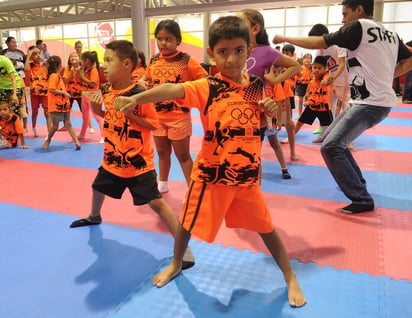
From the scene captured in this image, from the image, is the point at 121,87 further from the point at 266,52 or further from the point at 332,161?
the point at 332,161

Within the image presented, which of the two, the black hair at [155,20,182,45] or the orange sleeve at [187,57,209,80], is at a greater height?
the black hair at [155,20,182,45]

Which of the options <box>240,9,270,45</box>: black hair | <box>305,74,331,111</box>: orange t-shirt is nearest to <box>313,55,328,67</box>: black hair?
<box>305,74,331,111</box>: orange t-shirt

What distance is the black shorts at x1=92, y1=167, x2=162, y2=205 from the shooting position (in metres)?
2.48

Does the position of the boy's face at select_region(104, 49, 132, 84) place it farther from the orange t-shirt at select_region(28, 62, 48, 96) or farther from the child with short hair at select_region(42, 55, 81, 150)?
the orange t-shirt at select_region(28, 62, 48, 96)

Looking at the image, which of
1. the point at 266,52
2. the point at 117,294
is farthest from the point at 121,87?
the point at 117,294

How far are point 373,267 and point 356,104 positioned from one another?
155cm

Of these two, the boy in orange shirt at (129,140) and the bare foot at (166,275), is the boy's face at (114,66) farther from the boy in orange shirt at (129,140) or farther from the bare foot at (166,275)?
the bare foot at (166,275)

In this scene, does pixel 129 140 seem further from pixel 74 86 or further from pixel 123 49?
pixel 74 86

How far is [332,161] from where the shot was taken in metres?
3.35

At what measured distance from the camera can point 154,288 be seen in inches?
85.7

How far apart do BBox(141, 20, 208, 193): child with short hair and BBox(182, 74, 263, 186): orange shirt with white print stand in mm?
1505

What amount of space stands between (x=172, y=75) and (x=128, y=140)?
1.15m

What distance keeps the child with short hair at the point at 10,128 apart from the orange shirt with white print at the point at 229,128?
5.16 m

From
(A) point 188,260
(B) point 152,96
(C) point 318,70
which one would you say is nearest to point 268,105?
(B) point 152,96
